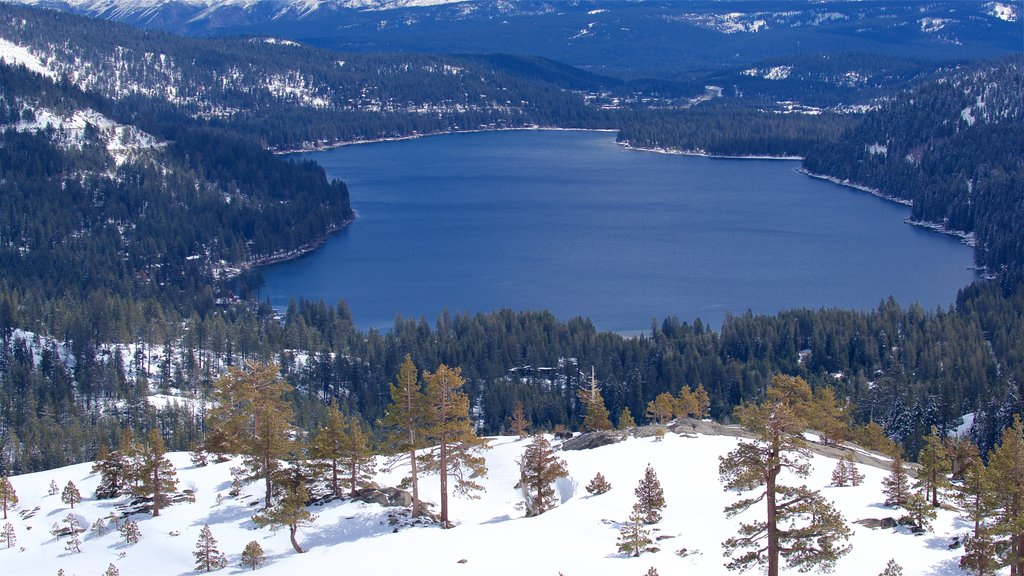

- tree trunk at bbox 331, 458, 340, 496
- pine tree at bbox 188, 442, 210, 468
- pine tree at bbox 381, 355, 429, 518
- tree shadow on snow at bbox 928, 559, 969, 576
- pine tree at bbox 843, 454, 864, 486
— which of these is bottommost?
pine tree at bbox 188, 442, 210, 468

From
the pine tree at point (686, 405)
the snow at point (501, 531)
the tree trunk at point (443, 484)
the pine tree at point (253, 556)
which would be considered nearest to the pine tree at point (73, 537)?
the snow at point (501, 531)

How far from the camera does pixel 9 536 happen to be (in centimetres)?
5138

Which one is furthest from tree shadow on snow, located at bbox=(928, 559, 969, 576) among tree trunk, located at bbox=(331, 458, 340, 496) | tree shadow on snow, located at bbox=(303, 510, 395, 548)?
tree trunk, located at bbox=(331, 458, 340, 496)

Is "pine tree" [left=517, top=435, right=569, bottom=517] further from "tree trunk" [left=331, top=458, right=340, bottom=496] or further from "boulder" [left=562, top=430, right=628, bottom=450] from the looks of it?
"tree trunk" [left=331, top=458, right=340, bottom=496]

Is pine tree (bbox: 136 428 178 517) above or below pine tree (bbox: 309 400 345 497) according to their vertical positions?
below

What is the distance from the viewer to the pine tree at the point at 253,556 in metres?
46.2

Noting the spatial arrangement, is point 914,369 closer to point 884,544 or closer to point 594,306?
point 594,306

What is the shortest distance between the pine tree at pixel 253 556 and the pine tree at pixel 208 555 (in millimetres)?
1017

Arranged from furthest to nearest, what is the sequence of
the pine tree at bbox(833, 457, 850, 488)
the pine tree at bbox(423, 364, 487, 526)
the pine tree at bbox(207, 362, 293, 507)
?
1. the pine tree at bbox(207, 362, 293, 507)
2. the pine tree at bbox(833, 457, 850, 488)
3. the pine tree at bbox(423, 364, 487, 526)

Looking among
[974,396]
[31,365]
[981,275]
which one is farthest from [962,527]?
[981,275]

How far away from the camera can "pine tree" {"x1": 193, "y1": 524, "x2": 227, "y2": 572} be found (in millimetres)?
46594

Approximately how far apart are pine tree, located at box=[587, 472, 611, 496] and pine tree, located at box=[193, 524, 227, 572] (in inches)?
646

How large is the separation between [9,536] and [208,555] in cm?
1137

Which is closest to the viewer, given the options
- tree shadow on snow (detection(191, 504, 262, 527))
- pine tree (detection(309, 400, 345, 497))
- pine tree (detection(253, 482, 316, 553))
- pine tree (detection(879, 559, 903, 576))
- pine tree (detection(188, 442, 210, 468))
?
pine tree (detection(879, 559, 903, 576))
